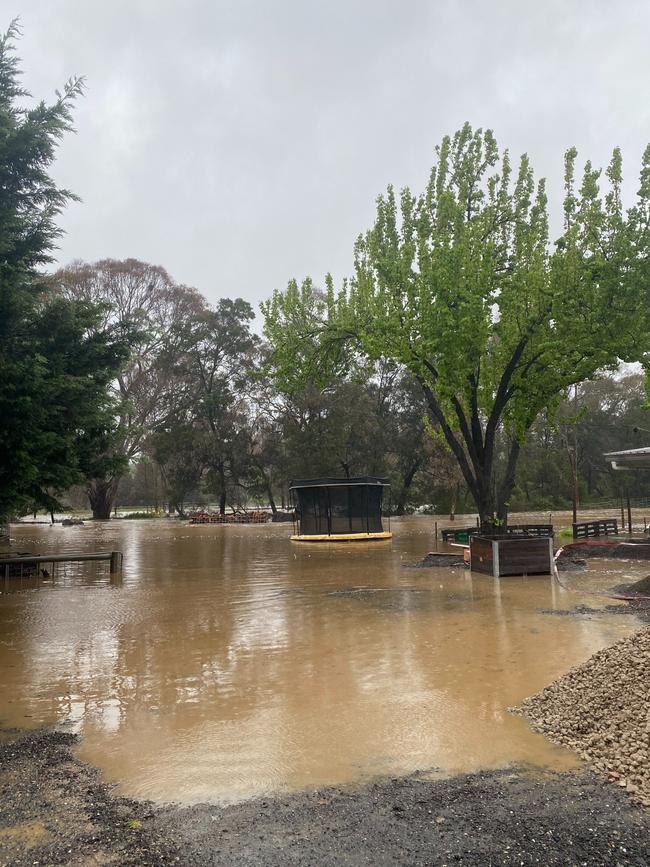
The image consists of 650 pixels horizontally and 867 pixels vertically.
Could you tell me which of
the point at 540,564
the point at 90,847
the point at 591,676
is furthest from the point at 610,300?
the point at 90,847

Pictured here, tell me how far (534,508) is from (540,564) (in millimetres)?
46495

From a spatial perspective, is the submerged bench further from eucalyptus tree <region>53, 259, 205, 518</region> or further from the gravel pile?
eucalyptus tree <region>53, 259, 205, 518</region>

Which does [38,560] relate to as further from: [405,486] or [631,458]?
[405,486]

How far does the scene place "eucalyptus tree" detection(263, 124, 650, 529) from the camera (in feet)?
60.0

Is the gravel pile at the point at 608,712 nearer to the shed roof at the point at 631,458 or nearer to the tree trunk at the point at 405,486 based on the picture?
the shed roof at the point at 631,458

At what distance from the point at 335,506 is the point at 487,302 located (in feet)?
45.5

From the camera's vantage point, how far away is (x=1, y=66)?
13.0 meters

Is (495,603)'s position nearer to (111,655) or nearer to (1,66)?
(111,655)

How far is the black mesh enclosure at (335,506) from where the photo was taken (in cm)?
3059

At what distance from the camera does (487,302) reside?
19.8 metres

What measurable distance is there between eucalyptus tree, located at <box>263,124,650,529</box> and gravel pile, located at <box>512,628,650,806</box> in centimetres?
1263

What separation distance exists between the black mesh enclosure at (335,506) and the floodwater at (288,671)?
1278 centimetres

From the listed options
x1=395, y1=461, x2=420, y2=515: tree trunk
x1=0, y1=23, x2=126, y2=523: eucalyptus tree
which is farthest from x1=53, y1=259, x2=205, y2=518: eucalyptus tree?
x1=0, y1=23, x2=126, y2=523: eucalyptus tree

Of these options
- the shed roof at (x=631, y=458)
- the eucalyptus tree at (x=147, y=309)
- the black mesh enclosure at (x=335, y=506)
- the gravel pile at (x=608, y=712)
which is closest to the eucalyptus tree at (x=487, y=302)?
the shed roof at (x=631, y=458)
